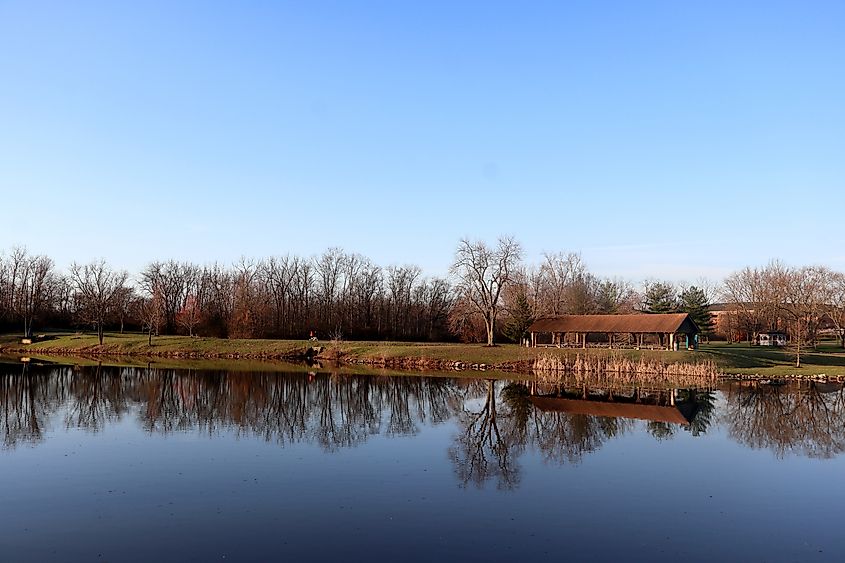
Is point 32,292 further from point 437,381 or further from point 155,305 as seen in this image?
point 437,381

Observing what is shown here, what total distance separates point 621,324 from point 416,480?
131 feet

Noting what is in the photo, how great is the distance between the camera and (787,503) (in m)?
13.4

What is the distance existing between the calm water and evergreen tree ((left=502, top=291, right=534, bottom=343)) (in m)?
26.6

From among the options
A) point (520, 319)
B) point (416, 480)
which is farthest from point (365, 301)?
point (416, 480)

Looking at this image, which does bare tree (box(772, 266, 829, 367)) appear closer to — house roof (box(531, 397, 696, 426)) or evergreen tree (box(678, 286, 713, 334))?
evergreen tree (box(678, 286, 713, 334))

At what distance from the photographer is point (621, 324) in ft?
168

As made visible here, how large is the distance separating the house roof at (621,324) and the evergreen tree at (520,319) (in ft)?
2.03

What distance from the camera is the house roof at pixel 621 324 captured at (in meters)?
48.1

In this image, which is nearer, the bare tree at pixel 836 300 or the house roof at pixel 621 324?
the house roof at pixel 621 324

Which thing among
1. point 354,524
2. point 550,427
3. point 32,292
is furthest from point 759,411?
point 32,292

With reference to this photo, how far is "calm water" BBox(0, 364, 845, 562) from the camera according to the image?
10531 mm

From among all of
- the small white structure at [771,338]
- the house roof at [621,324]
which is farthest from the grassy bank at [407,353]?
the small white structure at [771,338]

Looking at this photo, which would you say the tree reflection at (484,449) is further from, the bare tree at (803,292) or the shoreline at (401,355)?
the bare tree at (803,292)

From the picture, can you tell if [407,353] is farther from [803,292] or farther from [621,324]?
[803,292]
